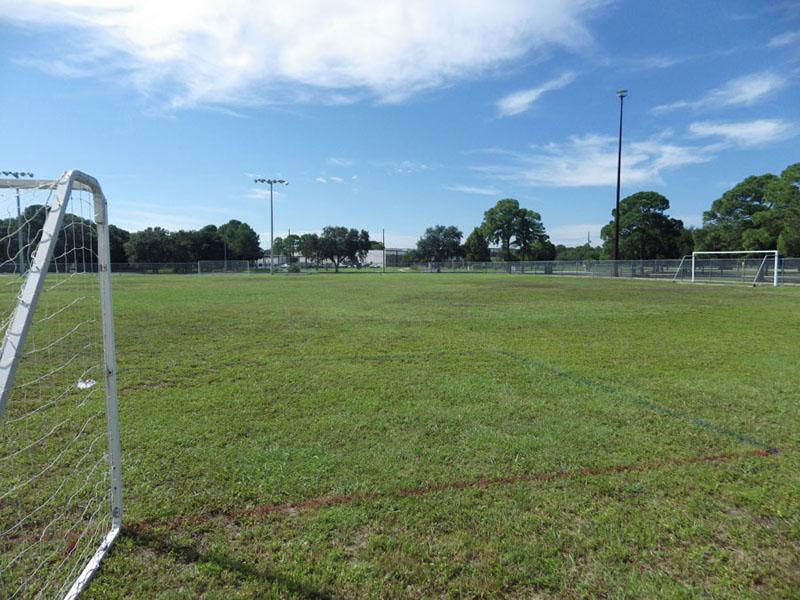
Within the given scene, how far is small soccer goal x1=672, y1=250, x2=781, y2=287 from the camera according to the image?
2984 centimetres

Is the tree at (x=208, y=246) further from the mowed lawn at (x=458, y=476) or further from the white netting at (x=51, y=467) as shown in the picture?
the white netting at (x=51, y=467)

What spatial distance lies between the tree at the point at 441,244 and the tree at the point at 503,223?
322 inches

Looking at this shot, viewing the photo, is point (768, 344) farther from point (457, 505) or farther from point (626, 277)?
point (626, 277)

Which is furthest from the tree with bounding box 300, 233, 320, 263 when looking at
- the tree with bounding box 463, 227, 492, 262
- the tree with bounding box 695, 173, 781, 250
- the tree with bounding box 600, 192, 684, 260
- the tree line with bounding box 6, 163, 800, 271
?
the tree with bounding box 695, 173, 781, 250

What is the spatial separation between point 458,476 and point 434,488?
263 millimetres

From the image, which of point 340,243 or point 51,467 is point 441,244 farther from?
point 51,467

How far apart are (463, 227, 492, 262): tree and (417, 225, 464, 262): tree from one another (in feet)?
9.25

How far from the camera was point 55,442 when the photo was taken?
13.1 feet

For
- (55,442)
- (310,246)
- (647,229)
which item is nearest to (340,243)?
(310,246)

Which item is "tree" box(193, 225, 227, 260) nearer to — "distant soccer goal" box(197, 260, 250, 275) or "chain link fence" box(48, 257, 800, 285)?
"chain link fence" box(48, 257, 800, 285)

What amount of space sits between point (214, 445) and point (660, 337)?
8.95m

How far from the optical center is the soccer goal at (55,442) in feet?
6.46

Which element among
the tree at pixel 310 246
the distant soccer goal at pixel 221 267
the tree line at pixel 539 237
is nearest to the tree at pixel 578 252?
the tree line at pixel 539 237

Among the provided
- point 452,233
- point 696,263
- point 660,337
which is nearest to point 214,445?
point 660,337
